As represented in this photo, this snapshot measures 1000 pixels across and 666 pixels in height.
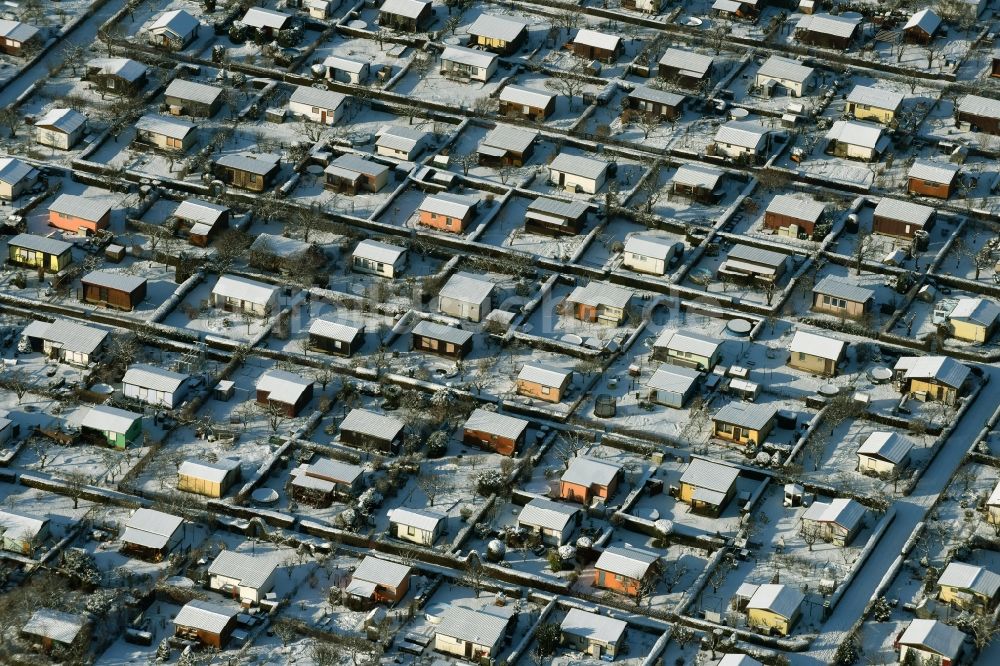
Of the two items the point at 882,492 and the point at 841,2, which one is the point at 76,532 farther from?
the point at 841,2

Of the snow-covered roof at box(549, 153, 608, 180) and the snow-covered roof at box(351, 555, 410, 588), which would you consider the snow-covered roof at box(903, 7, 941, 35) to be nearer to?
the snow-covered roof at box(549, 153, 608, 180)

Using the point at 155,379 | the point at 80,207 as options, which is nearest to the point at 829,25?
the point at 80,207

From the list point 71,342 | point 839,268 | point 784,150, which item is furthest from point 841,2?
point 71,342

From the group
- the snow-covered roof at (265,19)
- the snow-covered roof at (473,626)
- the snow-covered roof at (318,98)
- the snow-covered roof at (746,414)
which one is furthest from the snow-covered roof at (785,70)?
the snow-covered roof at (473,626)

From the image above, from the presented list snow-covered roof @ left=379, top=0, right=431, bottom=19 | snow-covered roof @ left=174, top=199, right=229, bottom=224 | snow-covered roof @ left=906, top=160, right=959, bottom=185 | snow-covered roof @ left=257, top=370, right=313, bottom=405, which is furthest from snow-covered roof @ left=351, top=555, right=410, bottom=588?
snow-covered roof @ left=379, top=0, right=431, bottom=19

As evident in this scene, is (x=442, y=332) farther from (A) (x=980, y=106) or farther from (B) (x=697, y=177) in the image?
(A) (x=980, y=106)

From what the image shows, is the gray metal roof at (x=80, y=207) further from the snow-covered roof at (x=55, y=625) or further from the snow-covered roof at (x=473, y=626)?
the snow-covered roof at (x=473, y=626)

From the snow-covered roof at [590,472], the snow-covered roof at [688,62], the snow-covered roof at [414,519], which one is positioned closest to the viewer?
the snow-covered roof at [414,519]
